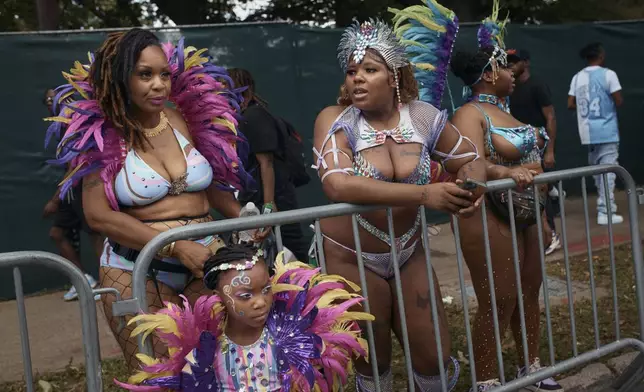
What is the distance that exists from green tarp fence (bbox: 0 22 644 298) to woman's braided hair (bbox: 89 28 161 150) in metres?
3.99

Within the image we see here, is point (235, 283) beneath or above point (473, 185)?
beneath

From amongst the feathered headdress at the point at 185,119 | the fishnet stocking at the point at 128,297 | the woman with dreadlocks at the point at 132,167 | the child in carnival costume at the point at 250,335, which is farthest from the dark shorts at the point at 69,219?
the child in carnival costume at the point at 250,335

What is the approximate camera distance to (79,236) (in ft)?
21.4

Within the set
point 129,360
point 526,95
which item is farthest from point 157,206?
point 526,95

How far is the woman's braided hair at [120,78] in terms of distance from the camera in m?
2.90

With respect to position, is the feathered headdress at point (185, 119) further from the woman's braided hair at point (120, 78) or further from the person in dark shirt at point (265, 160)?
the person in dark shirt at point (265, 160)

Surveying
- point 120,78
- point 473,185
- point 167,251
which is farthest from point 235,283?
point 473,185

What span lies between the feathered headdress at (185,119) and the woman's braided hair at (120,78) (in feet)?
0.14

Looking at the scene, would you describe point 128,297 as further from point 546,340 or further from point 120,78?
point 546,340

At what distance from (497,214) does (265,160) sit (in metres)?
1.93

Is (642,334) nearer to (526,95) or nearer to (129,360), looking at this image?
(129,360)

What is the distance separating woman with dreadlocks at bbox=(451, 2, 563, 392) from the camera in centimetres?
385

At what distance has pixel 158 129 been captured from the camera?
120 inches

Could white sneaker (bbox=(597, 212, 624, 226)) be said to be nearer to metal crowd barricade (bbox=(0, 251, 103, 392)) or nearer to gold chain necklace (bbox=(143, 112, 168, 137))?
gold chain necklace (bbox=(143, 112, 168, 137))
